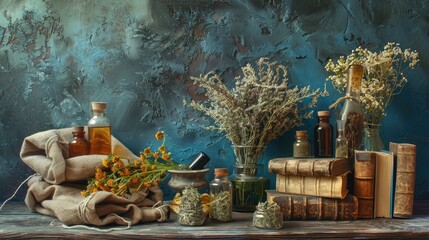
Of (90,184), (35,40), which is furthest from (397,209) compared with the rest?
(35,40)

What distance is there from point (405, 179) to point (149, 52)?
0.97 m

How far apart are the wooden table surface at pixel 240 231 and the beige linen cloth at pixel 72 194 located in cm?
4

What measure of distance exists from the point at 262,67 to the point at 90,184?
0.72 metres

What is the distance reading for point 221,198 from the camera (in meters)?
1.43

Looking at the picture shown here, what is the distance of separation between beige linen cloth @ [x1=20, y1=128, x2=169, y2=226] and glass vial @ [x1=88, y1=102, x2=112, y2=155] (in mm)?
59

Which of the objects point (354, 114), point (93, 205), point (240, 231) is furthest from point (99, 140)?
point (354, 114)

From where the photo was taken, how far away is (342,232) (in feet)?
4.18

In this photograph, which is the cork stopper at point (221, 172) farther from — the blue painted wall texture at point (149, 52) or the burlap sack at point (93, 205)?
the blue painted wall texture at point (149, 52)

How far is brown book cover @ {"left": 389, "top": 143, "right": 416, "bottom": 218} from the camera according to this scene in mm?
1420

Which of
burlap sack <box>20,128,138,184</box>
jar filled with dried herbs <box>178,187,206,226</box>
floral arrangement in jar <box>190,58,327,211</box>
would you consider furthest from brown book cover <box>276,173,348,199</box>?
burlap sack <box>20,128,138,184</box>

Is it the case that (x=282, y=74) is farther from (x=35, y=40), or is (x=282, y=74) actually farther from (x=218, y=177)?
(x=35, y=40)

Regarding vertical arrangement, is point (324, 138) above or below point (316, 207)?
above

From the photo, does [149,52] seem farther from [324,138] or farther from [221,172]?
[324,138]

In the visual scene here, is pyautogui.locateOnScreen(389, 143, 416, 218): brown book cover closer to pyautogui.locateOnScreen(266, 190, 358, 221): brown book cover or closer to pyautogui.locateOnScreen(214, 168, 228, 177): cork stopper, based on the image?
pyautogui.locateOnScreen(266, 190, 358, 221): brown book cover
